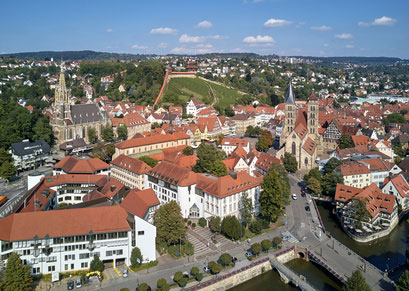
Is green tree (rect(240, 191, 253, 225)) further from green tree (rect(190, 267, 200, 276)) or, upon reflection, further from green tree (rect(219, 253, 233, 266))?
green tree (rect(190, 267, 200, 276))

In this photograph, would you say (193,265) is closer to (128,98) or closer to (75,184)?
(75,184)

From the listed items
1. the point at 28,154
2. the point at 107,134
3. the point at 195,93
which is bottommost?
the point at 28,154

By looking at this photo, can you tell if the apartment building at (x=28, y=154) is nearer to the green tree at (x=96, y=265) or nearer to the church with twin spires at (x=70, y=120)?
the church with twin spires at (x=70, y=120)

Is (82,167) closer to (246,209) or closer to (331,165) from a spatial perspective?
(246,209)

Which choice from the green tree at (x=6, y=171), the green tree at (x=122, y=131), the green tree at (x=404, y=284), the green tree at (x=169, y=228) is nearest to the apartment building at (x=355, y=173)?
the green tree at (x=404, y=284)

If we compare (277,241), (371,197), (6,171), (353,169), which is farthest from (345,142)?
(6,171)
